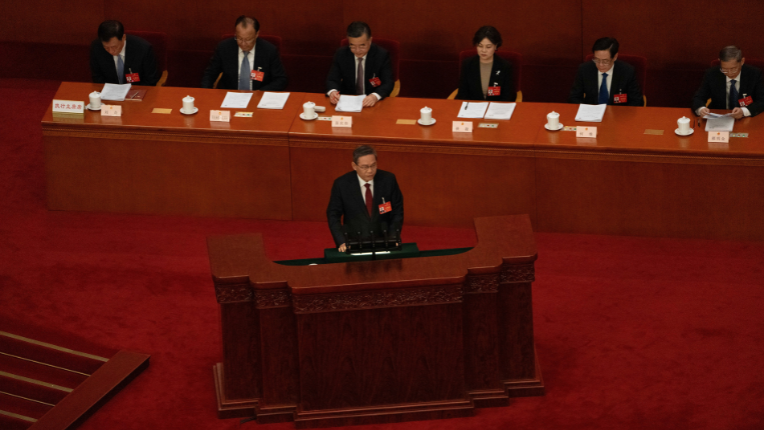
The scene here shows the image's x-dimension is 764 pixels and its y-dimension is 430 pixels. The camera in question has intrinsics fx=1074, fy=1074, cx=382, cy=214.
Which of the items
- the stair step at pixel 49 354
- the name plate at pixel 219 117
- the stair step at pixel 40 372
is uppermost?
the name plate at pixel 219 117

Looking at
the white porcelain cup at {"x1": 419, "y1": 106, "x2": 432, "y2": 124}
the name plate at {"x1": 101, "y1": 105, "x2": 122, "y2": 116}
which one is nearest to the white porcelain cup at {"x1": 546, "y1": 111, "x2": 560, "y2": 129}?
the white porcelain cup at {"x1": 419, "y1": 106, "x2": 432, "y2": 124}

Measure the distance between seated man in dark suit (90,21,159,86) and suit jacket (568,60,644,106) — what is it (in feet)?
10.3

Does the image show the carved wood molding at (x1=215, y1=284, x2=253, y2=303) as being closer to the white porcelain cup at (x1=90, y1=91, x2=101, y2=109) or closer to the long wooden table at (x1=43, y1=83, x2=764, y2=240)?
the long wooden table at (x1=43, y1=83, x2=764, y2=240)

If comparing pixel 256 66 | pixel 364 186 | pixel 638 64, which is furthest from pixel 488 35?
pixel 364 186

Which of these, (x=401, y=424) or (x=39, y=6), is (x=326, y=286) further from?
(x=39, y=6)

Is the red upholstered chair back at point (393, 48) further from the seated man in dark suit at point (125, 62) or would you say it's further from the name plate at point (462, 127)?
the seated man in dark suit at point (125, 62)

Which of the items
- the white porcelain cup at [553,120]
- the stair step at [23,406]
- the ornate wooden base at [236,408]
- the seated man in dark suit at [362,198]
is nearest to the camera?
the ornate wooden base at [236,408]

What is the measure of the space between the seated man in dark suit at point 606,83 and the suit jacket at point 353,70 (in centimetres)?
136

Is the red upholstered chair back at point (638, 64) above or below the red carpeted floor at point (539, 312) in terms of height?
above

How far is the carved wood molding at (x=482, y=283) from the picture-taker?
4.97 m

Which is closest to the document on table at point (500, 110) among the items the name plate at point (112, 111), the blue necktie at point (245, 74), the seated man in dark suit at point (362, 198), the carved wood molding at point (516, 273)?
the seated man in dark suit at point (362, 198)

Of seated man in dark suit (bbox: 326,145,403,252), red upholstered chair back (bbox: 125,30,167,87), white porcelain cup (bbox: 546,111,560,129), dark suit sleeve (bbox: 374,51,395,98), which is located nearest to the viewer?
seated man in dark suit (bbox: 326,145,403,252)

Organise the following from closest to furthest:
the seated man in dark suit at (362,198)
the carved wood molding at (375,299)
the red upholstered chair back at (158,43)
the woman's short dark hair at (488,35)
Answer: the carved wood molding at (375,299)
the seated man in dark suit at (362,198)
the woman's short dark hair at (488,35)
the red upholstered chair back at (158,43)

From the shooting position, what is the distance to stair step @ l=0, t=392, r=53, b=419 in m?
5.46
